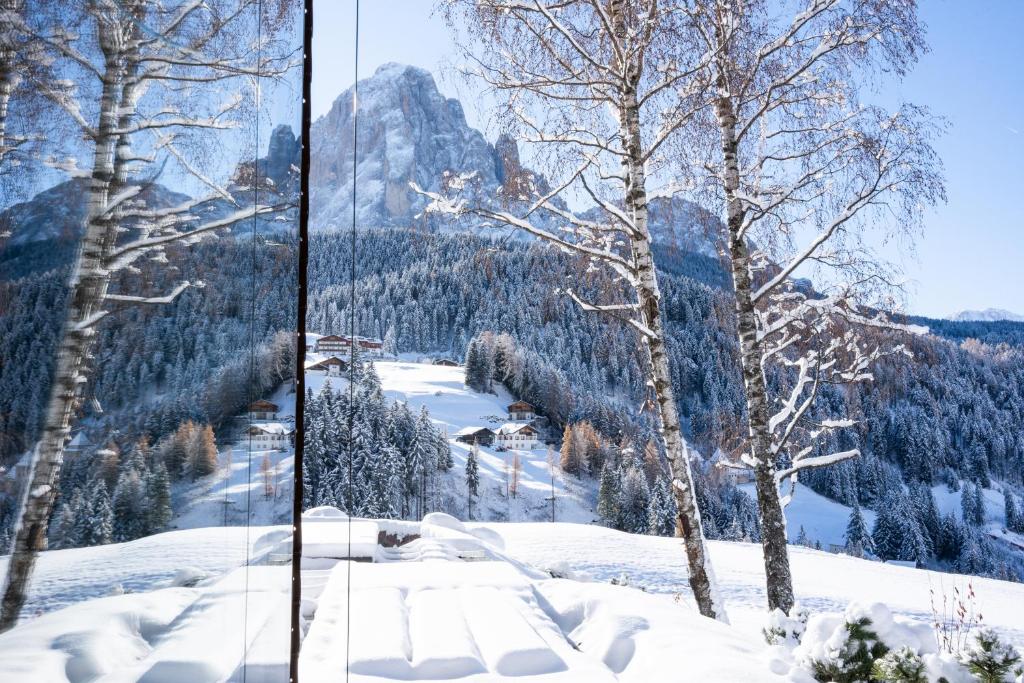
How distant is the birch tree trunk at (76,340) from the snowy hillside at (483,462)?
917 cm

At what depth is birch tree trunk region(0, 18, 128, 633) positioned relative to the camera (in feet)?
1.14

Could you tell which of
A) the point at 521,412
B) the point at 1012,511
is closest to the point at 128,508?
the point at 521,412

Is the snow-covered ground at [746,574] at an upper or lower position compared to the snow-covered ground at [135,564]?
lower

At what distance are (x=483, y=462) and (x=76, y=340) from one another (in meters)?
9.33

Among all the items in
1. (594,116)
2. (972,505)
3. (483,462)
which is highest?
(594,116)

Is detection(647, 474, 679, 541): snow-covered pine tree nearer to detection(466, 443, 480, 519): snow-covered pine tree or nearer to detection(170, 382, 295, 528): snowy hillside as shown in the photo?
detection(466, 443, 480, 519): snow-covered pine tree

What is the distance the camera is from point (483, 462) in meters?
9.55

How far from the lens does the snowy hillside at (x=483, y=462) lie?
937 centimetres

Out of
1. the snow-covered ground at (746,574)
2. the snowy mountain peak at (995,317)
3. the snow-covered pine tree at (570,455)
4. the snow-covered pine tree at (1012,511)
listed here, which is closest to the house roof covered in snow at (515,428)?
the snow-covered pine tree at (570,455)

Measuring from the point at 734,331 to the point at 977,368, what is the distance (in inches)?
593

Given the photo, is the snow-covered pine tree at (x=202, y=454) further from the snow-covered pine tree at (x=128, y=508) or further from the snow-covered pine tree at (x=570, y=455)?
the snow-covered pine tree at (x=570, y=455)

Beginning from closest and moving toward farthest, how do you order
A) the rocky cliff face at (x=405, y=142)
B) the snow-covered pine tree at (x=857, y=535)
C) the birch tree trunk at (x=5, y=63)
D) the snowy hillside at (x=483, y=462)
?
the birch tree trunk at (x=5, y=63) → the snowy hillside at (x=483, y=462) → the rocky cliff face at (x=405, y=142) → the snow-covered pine tree at (x=857, y=535)

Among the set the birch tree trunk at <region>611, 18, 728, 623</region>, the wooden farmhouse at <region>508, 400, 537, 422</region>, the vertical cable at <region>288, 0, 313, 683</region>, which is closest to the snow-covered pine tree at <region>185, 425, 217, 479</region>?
the vertical cable at <region>288, 0, 313, 683</region>

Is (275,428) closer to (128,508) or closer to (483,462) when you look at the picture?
(128,508)
